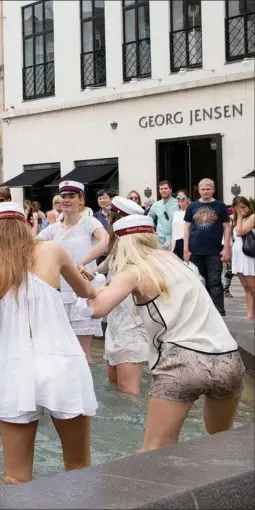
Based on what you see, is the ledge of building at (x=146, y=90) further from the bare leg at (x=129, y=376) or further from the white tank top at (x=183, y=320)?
the white tank top at (x=183, y=320)

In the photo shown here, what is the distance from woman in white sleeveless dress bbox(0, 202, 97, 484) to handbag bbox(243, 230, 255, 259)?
297 inches

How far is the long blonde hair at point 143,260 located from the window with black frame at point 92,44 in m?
23.1

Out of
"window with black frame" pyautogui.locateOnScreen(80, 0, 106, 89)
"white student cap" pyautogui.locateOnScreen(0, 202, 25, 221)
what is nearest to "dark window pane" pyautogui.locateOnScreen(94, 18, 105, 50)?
"window with black frame" pyautogui.locateOnScreen(80, 0, 106, 89)

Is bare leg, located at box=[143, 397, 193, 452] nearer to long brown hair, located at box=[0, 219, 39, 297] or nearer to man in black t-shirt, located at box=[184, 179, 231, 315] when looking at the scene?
long brown hair, located at box=[0, 219, 39, 297]

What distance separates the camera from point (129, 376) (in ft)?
23.1

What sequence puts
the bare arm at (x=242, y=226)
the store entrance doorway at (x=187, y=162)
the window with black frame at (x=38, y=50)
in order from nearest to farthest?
the bare arm at (x=242, y=226) → the store entrance doorway at (x=187, y=162) → the window with black frame at (x=38, y=50)

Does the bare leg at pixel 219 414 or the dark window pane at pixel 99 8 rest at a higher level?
the dark window pane at pixel 99 8

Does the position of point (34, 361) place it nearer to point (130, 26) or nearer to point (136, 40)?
point (136, 40)

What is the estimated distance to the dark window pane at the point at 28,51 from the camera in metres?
29.7

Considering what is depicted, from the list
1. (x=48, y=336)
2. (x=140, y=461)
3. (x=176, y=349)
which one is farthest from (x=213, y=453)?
(x=48, y=336)

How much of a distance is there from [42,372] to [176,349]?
0.67m

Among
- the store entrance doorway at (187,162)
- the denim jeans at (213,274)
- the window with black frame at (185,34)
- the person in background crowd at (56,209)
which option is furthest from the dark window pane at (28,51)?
the denim jeans at (213,274)

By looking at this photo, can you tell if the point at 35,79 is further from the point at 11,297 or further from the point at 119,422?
the point at 11,297

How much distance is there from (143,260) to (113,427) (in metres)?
2.24
